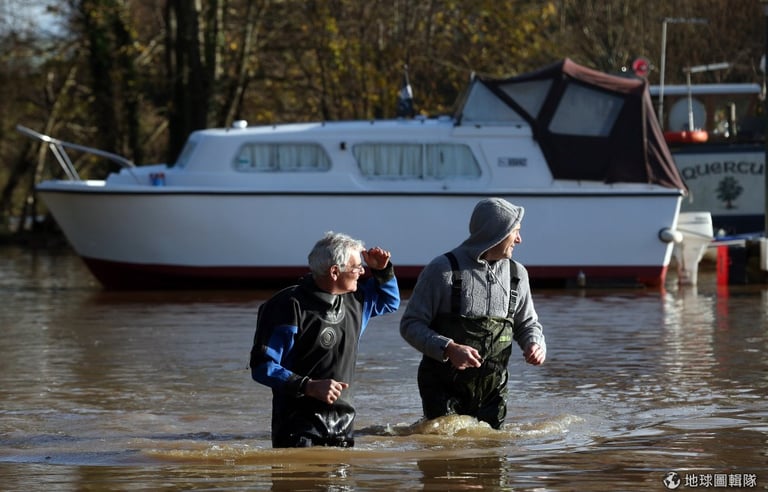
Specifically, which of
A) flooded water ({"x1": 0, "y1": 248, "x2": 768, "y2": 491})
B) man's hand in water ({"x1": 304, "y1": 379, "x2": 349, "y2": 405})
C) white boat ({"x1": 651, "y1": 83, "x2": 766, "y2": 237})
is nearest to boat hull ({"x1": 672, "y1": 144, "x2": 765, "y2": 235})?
white boat ({"x1": 651, "y1": 83, "x2": 766, "y2": 237})

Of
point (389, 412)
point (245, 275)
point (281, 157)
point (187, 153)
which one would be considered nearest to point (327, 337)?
point (389, 412)

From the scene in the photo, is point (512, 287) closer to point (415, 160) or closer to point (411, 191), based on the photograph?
point (411, 191)

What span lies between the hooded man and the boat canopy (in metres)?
13.5

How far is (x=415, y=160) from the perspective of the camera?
71.2 ft

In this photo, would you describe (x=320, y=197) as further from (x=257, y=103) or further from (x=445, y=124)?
(x=257, y=103)

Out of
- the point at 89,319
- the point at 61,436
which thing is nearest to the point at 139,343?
the point at 89,319

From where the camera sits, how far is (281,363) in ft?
24.6

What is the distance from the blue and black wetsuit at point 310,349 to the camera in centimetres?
737

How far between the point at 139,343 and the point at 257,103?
69.7 ft

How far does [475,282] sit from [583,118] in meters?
14.3

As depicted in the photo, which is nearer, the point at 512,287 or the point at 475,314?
the point at 475,314

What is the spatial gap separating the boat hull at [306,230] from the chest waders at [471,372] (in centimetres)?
1309

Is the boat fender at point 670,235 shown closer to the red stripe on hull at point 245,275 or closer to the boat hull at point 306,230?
the boat hull at point 306,230

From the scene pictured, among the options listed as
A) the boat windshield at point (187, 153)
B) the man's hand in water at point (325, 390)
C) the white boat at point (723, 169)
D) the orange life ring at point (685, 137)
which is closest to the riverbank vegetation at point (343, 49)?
the white boat at point (723, 169)
